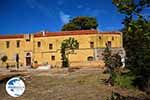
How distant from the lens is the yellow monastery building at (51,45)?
71125mm

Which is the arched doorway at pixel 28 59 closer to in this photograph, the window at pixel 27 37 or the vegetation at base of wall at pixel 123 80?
the window at pixel 27 37

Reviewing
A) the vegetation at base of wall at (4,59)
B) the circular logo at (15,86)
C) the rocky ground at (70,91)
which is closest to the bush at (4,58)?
the vegetation at base of wall at (4,59)

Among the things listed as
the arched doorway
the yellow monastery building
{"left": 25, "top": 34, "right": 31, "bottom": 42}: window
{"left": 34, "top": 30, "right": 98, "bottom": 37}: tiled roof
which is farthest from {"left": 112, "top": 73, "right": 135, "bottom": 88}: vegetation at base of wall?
{"left": 25, "top": 34, "right": 31, "bottom": 42}: window

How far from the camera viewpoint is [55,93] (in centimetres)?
2702

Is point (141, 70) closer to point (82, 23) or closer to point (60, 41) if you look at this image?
point (60, 41)

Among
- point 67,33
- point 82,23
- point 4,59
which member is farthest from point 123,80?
point 82,23

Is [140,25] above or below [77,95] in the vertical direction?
above

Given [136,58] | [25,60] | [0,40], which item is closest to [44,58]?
[25,60]

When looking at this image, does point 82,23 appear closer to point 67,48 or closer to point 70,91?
point 67,48

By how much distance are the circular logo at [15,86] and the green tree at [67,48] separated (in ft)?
188

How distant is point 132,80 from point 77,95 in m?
10.5

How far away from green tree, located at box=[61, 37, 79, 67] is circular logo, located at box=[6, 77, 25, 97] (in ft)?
188

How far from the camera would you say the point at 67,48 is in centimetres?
6919

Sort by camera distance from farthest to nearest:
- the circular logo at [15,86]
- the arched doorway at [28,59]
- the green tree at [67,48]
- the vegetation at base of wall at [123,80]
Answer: the arched doorway at [28,59]
the green tree at [67,48]
the vegetation at base of wall at [123,80]
the circular logo at [15,86]
